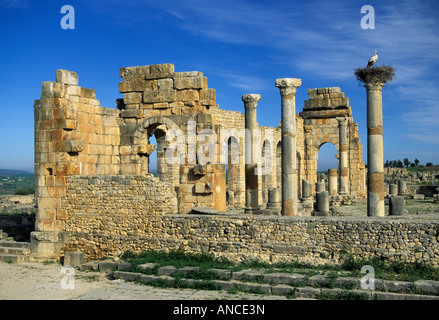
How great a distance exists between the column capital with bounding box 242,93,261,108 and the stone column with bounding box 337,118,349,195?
10.4 m

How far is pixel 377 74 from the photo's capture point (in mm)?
14711

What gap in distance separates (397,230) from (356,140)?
20.2m

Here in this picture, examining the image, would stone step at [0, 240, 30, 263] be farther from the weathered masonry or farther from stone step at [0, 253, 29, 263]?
the weathered masonry

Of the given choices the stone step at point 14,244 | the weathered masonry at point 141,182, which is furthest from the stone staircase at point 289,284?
the stone step at point 14,244

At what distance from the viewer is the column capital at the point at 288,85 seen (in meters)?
16.2

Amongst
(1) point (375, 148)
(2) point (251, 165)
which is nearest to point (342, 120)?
(2) point (251, 165)

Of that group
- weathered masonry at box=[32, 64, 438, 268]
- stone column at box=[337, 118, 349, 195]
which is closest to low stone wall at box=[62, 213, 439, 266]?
weathered masonry at box=[32, 64, 438, 268]

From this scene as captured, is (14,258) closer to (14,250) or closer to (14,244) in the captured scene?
(14,250)

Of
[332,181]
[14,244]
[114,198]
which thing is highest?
[332,181]

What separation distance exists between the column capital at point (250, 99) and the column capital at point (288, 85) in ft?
8.10

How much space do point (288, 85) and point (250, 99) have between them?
2903 mm

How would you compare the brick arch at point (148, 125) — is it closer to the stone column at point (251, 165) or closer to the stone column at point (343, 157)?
the stone column at point (251, 165)
